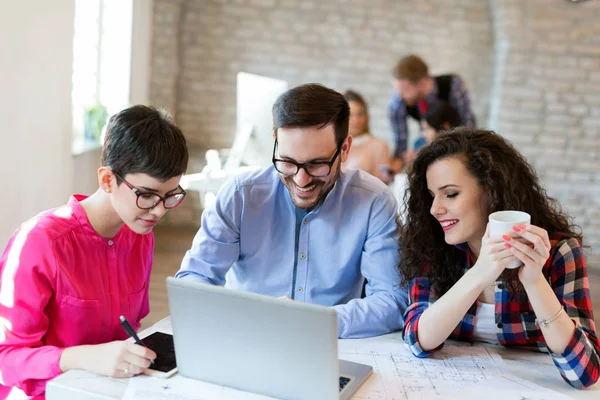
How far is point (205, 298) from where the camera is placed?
1.44m

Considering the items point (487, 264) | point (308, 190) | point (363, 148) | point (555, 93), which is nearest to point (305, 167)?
point (308, 190)

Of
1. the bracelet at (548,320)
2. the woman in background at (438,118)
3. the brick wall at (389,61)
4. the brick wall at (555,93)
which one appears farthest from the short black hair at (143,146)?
the brick wall at (555,93)

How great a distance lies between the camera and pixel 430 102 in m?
5.75

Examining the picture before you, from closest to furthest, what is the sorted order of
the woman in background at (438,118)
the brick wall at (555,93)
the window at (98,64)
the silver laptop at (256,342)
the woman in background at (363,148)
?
1. the silver laptop at (256,342)
2. the woman in background at (363,148)
3. the window at (98,64)
4. the woman in background at (438,118)
5. the brick wall at (555,93)

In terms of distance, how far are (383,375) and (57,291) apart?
78 centimetres

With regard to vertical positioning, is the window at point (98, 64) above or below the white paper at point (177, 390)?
above

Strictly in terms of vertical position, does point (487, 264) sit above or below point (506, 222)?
below

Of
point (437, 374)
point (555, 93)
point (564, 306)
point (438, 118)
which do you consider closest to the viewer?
point (437, 374)

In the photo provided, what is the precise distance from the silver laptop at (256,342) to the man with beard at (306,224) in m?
0.62

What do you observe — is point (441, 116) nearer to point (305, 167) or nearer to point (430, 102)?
point (430, 102)

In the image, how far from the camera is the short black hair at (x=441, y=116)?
5547 mm

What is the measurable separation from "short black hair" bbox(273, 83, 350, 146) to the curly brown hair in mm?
265

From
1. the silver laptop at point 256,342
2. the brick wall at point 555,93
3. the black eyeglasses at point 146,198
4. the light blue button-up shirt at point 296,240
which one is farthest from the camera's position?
the brick wall at point 555,93

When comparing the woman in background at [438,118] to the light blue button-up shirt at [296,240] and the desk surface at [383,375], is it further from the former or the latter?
the desk surface at [383,375]
